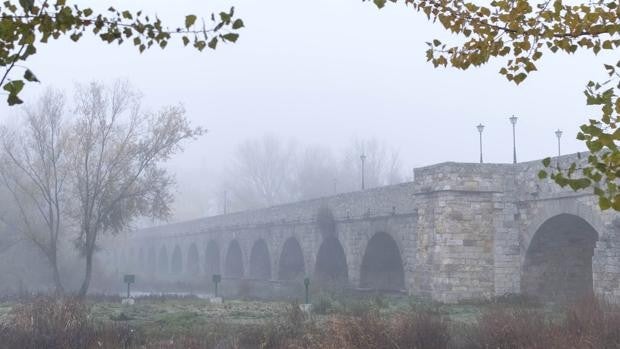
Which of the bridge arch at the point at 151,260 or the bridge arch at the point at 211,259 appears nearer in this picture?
the bridge arch at the point at 211,259

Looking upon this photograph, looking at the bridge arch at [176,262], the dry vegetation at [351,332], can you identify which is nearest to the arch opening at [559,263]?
the dry vegetation at [351,332]

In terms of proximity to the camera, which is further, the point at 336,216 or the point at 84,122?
the point at 336,216

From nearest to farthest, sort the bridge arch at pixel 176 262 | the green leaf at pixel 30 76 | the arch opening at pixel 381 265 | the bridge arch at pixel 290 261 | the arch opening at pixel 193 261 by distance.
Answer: the green leaf at pixel 30 76 < the arch opening at pixel 381 265 < the bridge arch at pixel 290 261 < the arch opening at pixel 193 261 < the bridge arch at pixel 176 262

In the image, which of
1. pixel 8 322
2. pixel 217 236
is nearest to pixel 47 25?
pixel 8 322

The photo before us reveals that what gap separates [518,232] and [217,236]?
24.9m

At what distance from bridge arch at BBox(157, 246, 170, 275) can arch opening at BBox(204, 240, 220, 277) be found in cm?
1044

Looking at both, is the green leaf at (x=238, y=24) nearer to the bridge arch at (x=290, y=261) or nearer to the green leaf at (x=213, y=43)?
the green leaf at (x=213, y=43)

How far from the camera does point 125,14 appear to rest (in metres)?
3.38

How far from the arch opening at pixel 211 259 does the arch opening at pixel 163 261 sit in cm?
1047

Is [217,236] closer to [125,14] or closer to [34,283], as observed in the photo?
[34,283]

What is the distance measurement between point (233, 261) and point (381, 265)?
18.2m

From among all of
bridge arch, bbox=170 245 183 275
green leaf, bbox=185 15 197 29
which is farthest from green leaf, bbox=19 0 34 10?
bridge arch, bbox=170 245 183 275

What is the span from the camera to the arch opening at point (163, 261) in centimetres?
5391

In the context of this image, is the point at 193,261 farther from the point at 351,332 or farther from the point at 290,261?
the point at 351,332
